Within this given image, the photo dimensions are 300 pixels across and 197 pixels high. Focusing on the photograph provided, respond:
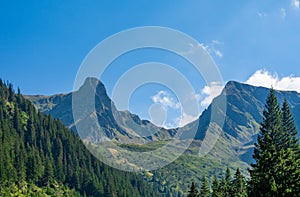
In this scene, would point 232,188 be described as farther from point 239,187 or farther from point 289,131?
point 289,131

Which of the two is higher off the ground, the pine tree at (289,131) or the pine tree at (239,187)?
the pine tree at (289,131)

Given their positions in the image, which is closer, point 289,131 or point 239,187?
point 289,131

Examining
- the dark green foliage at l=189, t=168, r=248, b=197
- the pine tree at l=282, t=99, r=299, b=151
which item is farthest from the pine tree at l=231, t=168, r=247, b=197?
the pine tree at l=282, t=99, r=299, b=151

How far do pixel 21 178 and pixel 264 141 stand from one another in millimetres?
146107

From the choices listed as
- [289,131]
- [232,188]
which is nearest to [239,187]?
[232,188]

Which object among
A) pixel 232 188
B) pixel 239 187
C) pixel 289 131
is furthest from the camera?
pixel 232 188

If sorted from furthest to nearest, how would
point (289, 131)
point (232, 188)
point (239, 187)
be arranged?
point (232, 188) → point (239, 187) → point (289, 131)

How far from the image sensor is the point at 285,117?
71.4 meters

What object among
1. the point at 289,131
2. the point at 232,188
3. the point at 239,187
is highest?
the point at 289,131

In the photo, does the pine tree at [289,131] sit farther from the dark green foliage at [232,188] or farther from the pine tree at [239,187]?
the pine tree at [239,187]

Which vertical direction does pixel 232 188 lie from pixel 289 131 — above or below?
below

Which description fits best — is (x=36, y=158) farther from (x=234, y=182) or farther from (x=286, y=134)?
(x=286, y=134)

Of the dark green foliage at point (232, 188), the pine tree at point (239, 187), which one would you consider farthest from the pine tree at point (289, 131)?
the pine tree at point (239, 187)

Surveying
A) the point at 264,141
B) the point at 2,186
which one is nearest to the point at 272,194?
the point at 264,141
